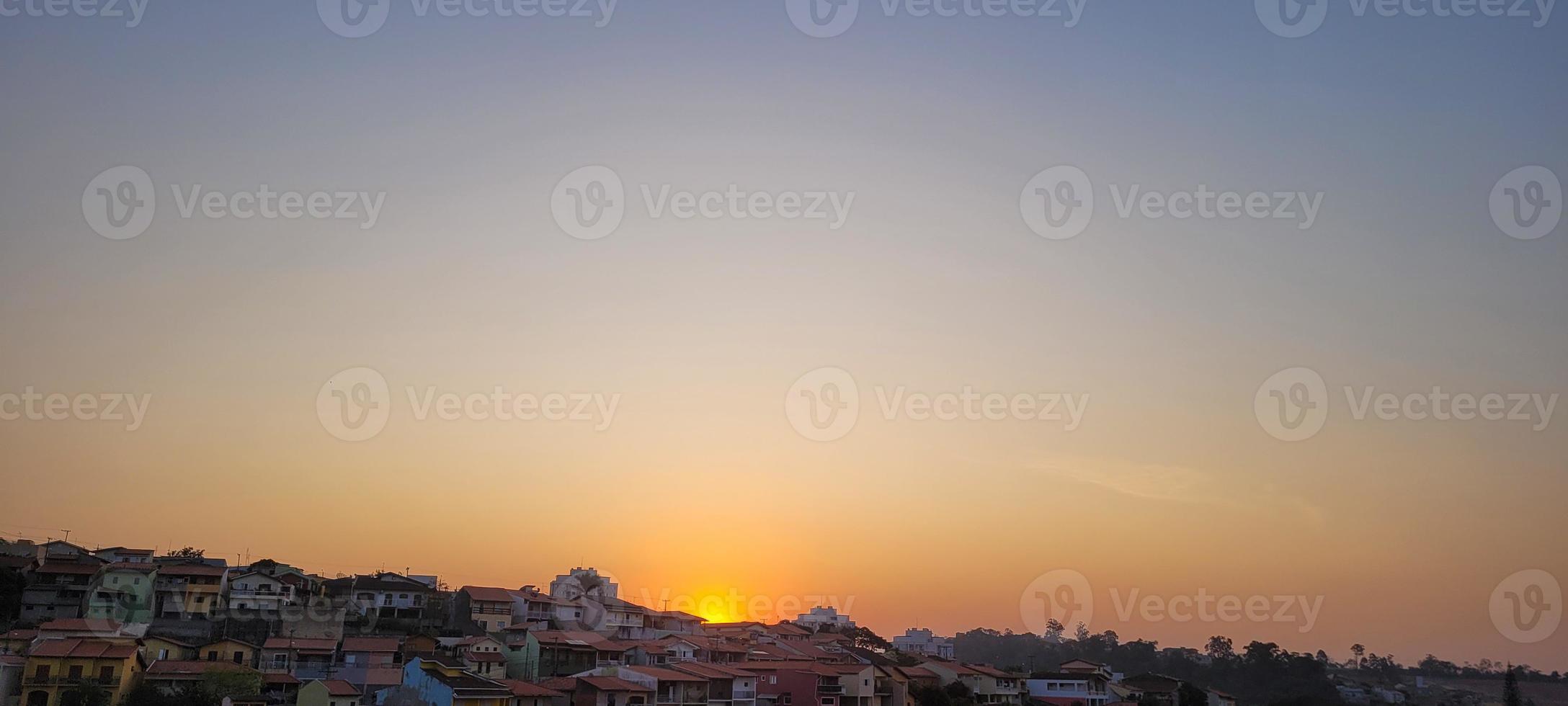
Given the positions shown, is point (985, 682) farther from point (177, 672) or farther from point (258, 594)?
point (177, 672)

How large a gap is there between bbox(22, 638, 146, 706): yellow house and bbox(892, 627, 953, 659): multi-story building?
61.0 m

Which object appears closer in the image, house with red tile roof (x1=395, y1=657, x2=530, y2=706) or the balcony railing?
the balcony railing

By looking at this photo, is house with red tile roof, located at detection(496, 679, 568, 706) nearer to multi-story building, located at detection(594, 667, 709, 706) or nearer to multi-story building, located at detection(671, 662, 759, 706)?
multi-story building, located at detection(594, 667, 709, 706)

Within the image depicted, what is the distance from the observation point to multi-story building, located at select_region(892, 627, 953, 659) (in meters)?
93.1

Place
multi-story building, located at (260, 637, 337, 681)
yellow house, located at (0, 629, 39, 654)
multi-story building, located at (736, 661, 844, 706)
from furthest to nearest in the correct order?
multi-story building, located at (736, 661, 844, 706) < multi-story building, located at (260, 637, 337, 681) < yellow house, located at (0, 629, 39, 654)

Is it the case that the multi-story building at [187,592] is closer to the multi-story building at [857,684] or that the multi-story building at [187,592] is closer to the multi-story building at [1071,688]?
the multi-story building at [857,684]

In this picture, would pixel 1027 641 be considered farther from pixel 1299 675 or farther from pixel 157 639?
pixel 157 639

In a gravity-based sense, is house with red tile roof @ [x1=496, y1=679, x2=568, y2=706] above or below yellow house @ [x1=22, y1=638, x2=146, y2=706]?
below

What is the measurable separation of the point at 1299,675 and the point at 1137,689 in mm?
49320

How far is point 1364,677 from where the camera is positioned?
138750mm

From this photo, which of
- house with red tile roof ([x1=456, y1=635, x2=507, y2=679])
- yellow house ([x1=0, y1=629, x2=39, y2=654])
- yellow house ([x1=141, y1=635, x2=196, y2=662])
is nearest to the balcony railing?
yellow house ([x1=0, y1=629, x2=39, y2=654])

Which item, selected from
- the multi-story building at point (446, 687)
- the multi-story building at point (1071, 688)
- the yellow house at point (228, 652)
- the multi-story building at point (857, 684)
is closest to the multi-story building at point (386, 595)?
the yellow house at point (228, 652)

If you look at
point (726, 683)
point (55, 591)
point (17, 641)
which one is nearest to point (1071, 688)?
point (726, 683)

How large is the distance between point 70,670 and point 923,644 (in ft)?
231
